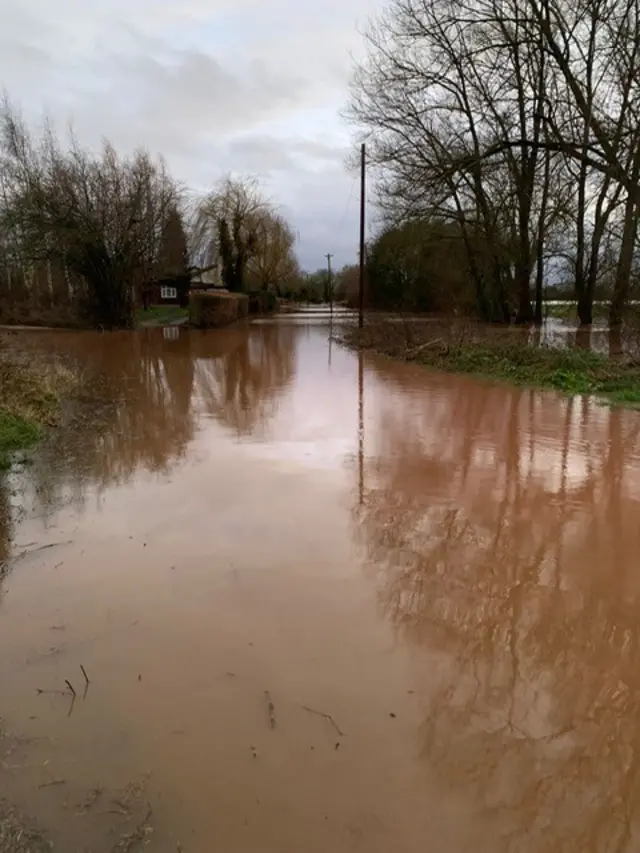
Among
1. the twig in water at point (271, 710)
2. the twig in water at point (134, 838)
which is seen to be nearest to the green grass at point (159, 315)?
the twig in water at point (271, 710)

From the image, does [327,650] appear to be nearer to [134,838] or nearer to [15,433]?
[134,838]

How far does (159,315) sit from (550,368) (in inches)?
1473

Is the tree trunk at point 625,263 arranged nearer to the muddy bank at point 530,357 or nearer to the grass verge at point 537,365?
the muddy bank at point 530,357

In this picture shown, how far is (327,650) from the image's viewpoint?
4234mm

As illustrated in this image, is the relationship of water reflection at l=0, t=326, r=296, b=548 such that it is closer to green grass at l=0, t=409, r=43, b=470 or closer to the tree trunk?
green grass at l=0, t=409, r=43, b=470

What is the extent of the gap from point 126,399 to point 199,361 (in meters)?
8.26

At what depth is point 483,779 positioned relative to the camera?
10.3 ft

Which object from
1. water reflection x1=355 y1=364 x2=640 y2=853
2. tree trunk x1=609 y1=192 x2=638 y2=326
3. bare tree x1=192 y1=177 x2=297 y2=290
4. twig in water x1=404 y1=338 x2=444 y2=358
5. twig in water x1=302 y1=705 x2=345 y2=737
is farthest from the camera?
bare tree x1=192 y1=177 x2=297 y2=290

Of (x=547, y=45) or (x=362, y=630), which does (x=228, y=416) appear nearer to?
(x=362, y=630)

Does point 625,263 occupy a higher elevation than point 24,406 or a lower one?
higher

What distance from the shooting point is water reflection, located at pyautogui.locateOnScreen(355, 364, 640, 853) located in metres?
3.08

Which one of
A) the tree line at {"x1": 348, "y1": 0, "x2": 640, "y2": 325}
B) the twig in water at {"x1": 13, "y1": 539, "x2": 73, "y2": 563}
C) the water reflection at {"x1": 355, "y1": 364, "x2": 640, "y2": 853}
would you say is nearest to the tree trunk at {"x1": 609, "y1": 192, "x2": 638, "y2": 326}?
the tree line at {"x1": 348, "y1": 0, "x2": 640, "y2": 325}

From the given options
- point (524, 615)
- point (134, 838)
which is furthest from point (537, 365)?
point (134, 838)

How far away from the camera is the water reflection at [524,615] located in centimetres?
308
